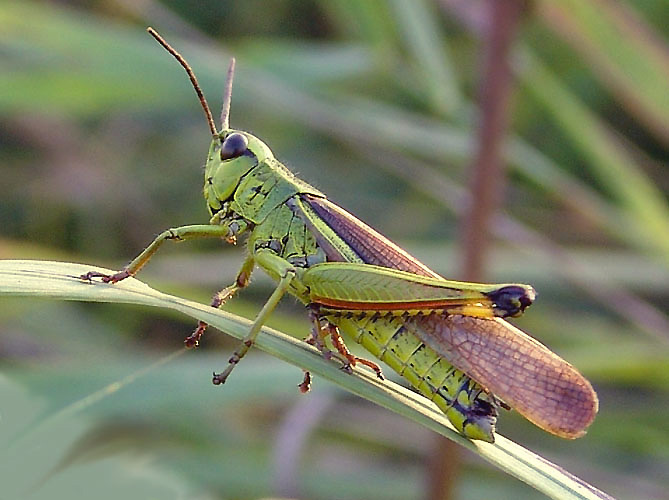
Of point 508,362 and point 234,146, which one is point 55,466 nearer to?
point 508,362

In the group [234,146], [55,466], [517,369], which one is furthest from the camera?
[234,146]

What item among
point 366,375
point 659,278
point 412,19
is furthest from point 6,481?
point 659,278

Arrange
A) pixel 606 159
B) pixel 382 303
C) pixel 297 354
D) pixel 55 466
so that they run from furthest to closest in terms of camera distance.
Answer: pixel 606 159, pixel 382 303, pixel 297 354, pixel 55 466

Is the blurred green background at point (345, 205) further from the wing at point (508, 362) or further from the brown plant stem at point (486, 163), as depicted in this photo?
the wing at point (508, 362)

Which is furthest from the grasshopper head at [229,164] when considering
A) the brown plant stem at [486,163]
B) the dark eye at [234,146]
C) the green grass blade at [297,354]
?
the brown plant stem at [486,163]

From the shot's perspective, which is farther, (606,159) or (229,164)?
(606,159)

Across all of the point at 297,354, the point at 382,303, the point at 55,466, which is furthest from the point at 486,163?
the point at 55,466
